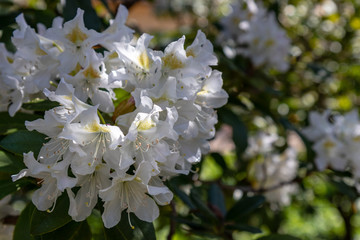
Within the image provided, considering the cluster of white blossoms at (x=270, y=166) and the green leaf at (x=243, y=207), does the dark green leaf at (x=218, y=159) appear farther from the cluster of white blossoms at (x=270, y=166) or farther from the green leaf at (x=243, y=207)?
the green leaf at (x=243, y=207)

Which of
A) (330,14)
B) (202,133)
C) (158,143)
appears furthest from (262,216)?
(158,143)

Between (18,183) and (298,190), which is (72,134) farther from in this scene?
(298,190)

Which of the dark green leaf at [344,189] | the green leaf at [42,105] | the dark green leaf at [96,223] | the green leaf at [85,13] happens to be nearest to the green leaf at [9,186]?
the green leaf at [42,105]

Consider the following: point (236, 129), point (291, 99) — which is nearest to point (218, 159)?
point (236, 129)

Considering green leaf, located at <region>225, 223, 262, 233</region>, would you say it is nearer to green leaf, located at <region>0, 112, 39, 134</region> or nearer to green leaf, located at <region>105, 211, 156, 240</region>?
green leaf, located at <region>105, 211, 156, 240</region>

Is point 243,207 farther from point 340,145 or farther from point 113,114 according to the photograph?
point 113,114

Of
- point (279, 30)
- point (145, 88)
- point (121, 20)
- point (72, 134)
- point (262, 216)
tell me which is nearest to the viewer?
point (72, 134)
